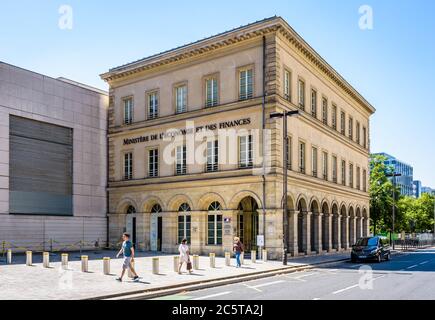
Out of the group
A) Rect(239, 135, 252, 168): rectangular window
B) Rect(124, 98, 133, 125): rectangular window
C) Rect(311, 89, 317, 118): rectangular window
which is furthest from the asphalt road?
Rect(124, 98, 133, 125): rectangular window

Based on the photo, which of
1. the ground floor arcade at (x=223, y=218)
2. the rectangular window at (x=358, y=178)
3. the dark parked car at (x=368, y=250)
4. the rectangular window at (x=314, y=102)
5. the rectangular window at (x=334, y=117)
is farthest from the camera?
the rectangular window at (x=358, y=178)

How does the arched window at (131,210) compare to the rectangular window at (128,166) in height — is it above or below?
below

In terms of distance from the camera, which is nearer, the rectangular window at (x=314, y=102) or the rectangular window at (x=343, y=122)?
the rectangular window at (x=314, y=102)

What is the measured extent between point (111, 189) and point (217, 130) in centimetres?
1181

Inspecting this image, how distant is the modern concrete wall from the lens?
3347 cm

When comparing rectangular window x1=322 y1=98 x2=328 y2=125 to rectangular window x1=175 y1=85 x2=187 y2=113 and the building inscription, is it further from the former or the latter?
rectangular window x1=175 y1=85 x2=187 y2=113

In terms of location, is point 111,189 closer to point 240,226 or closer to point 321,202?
point 240,226

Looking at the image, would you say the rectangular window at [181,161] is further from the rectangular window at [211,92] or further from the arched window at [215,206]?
the rectangular window at [211,92]

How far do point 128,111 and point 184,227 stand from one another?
37.0 ft

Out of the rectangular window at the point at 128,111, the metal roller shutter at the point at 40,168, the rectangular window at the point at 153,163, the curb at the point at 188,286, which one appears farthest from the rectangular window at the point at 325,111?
the metal roller shutter at the point at 40,168

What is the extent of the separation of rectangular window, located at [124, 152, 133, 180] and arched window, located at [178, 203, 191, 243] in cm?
589

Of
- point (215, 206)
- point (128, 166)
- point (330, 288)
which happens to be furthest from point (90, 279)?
point (128, 166)

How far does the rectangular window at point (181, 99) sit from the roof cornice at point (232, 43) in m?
2.15

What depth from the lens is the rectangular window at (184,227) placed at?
35656mm
